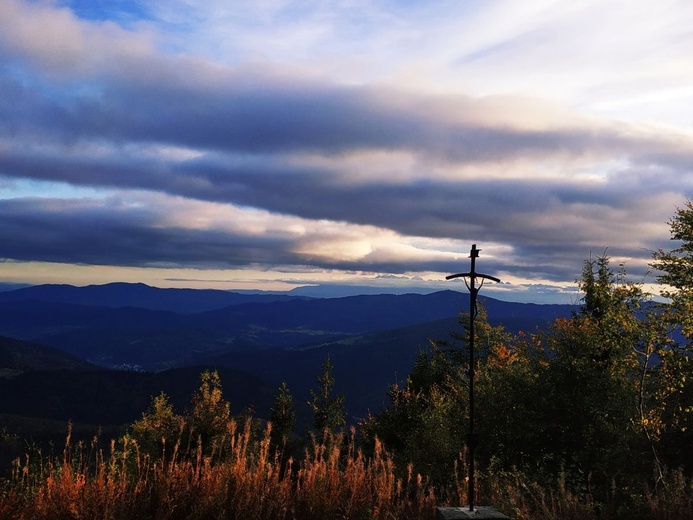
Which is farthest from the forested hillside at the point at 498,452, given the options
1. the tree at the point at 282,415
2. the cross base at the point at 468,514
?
the tree at the point at 282,415

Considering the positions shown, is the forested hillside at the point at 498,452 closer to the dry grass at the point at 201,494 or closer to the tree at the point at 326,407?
the dry grass at the point at 201,494

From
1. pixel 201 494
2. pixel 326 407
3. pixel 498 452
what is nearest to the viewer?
pixel 201 494

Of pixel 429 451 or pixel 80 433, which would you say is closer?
pixel 429 451

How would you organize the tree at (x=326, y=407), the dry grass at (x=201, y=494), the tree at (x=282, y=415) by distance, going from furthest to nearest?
the tree at (x=326, y=407), the tree at (x=282, y=415), the dry grass at (x=201, y=494)

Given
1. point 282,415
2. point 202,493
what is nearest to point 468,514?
point 202,493

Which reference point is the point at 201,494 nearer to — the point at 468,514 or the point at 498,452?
the point at 468,514

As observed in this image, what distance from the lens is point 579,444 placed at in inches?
800

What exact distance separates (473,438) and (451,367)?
1801 inches

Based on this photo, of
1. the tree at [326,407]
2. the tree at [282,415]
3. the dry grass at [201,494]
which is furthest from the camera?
the tree at [326,407]

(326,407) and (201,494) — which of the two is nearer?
(201,494)

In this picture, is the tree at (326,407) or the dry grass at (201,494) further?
the tree at (326,407)

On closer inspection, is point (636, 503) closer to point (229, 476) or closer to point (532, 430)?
point (229, 476)

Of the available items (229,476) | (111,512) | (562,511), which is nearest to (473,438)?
(562,511)

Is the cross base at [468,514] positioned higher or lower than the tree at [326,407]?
higher
